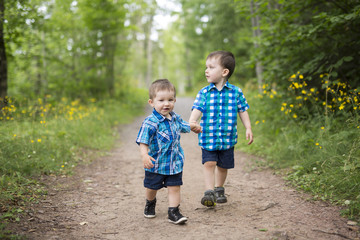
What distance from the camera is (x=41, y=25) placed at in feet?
27.8

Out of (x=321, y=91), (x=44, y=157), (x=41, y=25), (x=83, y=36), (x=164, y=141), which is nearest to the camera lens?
(x=164, y=141)

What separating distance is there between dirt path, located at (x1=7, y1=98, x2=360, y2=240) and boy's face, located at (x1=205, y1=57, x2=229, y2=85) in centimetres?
156

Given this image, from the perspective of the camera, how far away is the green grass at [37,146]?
11.8 feet

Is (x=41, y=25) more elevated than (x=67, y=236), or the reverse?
(x=41, y=25)

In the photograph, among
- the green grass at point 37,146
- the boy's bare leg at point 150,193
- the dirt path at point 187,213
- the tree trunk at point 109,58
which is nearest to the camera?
the dirt path at point 187,213

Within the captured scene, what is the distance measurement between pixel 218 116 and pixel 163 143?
81 cm

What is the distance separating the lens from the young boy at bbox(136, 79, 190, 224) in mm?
2963

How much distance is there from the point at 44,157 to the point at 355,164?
184 inches

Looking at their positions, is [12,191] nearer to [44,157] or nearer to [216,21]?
[44,157]

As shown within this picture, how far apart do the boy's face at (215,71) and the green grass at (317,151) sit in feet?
5.94

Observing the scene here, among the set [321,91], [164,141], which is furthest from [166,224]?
[321,91]

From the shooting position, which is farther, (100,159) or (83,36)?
(83,36)

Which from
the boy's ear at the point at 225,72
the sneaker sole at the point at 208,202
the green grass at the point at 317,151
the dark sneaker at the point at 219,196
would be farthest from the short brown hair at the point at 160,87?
the green grass at the point at 317,151

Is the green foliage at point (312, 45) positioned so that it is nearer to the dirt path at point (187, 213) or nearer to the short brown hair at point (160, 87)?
the dirt path at point (187, 213)
